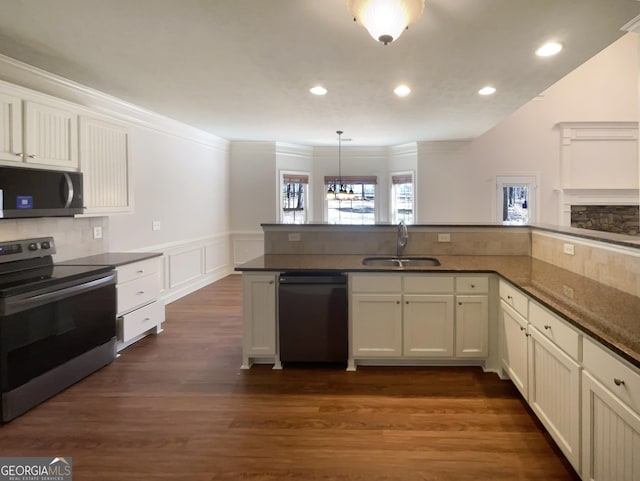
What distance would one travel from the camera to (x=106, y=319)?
318 centimetres

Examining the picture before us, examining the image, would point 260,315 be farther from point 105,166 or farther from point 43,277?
point 105,166

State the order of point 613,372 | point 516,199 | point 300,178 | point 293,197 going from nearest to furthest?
1. point 613,372
2. point 516,199
3. point 293,197
4. point 300,178

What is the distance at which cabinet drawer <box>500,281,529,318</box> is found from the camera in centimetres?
236

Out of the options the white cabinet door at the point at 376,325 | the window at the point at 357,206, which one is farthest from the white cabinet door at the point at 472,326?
the window at the point at 357,206

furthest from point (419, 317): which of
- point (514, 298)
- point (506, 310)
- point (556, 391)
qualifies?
point (556, 391)

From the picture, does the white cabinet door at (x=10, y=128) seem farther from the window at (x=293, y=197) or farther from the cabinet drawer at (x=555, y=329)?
the window at (x=293, y=197)

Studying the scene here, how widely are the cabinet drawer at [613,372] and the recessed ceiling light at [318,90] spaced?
3221 millimetres

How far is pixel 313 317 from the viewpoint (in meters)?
3.06

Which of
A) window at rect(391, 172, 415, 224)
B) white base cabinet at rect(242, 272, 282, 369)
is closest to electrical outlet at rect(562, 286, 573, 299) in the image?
white base cabinet at rect(242, 272, 282, 369)

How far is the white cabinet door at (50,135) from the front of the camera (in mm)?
2814

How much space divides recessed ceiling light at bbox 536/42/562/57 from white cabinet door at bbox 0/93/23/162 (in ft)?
12.5

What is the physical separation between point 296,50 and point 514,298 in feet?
7.78

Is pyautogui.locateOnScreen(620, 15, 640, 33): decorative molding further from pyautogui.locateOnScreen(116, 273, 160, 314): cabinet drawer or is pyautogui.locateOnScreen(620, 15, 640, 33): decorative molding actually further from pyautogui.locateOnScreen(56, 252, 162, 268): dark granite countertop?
pyautogui.locateOnScreen(116, 273, 160, 314): cabinet drawer

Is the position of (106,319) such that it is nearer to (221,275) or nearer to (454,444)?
(454,444)
